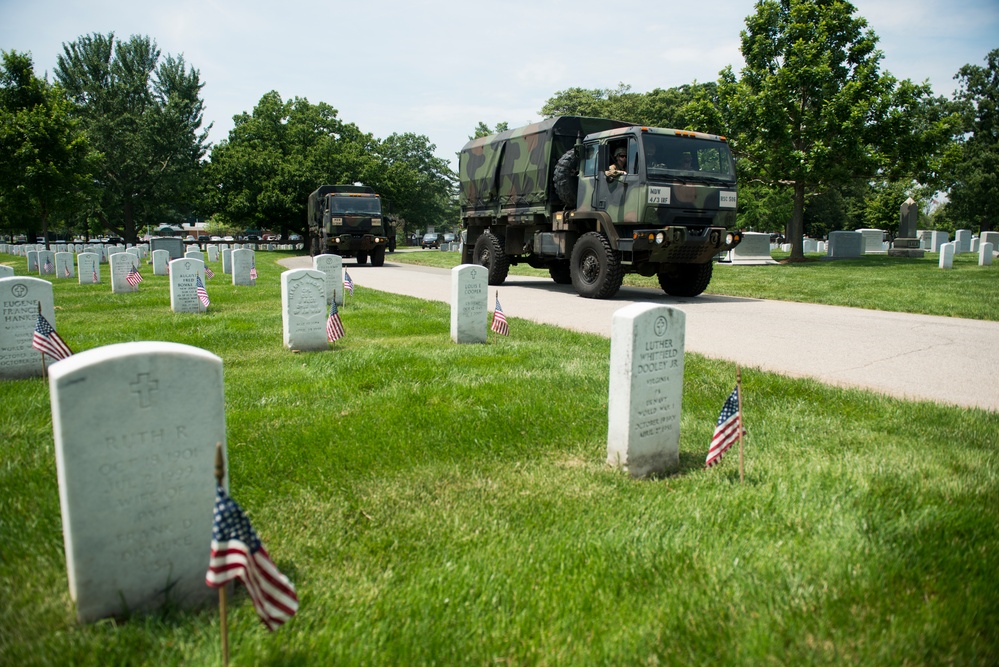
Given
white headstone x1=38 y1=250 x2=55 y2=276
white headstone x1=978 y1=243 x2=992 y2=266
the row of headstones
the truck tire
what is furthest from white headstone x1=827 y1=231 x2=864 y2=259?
the row of headstones

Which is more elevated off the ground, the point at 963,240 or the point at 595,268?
the point at 963,240

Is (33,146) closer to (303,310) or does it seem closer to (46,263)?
(46,263)

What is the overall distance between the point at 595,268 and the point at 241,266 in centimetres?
904

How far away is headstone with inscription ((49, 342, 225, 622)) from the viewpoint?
2371 millimetres

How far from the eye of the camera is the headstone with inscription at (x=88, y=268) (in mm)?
17391

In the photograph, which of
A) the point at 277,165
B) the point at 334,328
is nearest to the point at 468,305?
the point at 334,328

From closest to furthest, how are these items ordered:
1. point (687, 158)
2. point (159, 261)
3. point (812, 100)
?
point (687, 158)
point (159, 261)
point (812, 100)

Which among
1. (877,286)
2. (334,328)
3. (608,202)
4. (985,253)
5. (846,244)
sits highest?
(608,202)

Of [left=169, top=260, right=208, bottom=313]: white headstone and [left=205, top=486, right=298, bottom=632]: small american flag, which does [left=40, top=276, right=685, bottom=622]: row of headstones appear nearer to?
[left=205, top=486, right=298, bottom=632]: small american flag

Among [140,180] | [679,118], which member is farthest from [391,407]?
[140,180]

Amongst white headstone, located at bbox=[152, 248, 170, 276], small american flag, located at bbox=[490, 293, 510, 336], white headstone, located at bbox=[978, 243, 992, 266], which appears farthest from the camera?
white headstone, located at bbox=[978, 243, 992, 266]

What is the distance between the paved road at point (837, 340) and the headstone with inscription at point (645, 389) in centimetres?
275

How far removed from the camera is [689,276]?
13812mm

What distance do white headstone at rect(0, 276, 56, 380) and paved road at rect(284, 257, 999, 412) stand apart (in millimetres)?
6177
